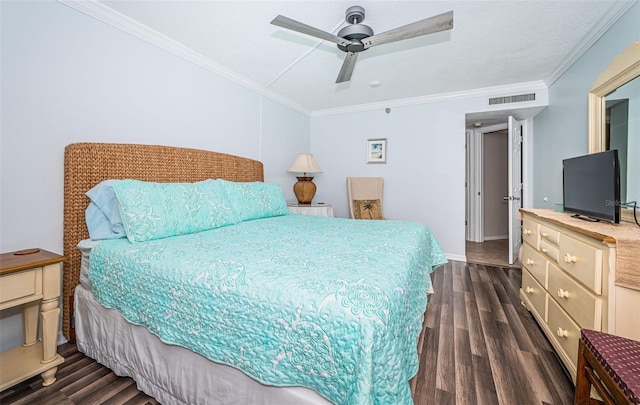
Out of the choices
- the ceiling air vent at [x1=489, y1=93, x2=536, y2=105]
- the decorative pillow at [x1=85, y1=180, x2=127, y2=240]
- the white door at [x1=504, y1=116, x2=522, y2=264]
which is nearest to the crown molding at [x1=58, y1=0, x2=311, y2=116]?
the decorative pillow at [x1=85, y1=180, x2=127, y2=240]

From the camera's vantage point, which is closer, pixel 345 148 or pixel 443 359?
pixel 443 359

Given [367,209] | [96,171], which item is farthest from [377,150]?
[96,171]

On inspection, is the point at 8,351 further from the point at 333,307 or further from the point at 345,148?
the point at 345,148

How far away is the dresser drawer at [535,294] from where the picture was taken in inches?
77.0

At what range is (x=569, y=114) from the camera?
2.80 m

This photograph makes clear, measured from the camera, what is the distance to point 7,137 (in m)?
1.61

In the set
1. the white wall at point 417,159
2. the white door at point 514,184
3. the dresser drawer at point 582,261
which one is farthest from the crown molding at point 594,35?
the dresser drawer at point 582,261

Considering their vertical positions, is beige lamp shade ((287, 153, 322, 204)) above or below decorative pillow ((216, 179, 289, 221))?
above

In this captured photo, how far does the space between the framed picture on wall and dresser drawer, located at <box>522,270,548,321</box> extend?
251 centimetres

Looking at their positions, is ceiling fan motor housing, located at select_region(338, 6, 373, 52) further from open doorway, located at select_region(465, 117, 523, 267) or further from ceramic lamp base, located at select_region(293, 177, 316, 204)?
open doorway, located at select_region(465, 117, 523, 267)

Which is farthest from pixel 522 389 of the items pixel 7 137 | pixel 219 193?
pixel 7 137

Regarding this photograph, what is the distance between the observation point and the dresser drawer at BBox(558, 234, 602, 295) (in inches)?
52.0

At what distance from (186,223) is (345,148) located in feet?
10.7

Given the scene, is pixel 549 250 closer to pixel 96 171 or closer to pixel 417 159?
pixel 417 159
